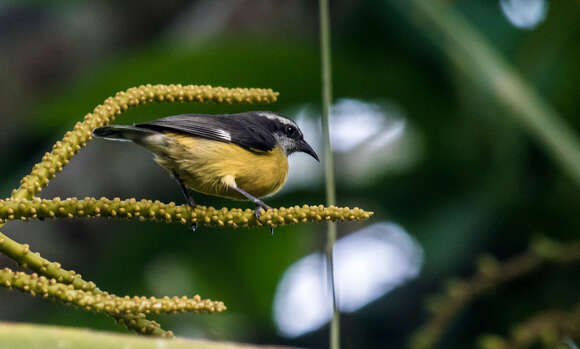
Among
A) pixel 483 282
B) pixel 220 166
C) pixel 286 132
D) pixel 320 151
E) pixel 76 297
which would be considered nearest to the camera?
pixel 76 297

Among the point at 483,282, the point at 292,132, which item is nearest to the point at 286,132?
the point at 292,132

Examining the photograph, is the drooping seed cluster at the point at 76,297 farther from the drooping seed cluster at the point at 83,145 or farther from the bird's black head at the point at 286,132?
the bird's black head at the point at 286,132

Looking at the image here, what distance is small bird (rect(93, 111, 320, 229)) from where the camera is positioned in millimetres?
2188

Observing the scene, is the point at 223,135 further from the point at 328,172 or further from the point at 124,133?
the point at 328,172

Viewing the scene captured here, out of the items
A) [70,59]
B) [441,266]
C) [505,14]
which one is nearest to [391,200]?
[441,266]

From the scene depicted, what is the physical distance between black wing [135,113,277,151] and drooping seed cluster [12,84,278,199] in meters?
0.55

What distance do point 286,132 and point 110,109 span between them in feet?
4.55

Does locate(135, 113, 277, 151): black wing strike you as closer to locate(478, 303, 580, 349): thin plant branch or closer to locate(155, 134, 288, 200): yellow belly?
locate(155, 134, 288, 200): yellow belly

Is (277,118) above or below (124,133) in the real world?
above

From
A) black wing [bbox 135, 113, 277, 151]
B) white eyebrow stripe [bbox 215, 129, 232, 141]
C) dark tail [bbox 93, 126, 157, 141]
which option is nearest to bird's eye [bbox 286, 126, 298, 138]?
black wing [bbox 135, 113, 277, 151]

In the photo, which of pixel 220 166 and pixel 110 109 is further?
pixel 220 166

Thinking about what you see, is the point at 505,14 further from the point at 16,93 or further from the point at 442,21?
the point at 16,93

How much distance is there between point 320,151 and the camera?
430 cm

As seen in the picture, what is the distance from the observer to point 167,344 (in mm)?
954
